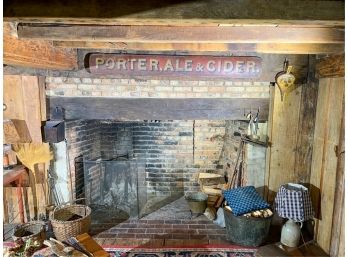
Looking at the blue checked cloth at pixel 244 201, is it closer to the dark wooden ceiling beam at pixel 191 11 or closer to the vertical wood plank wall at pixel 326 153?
the vertical wood plank wall at pixel 326 153

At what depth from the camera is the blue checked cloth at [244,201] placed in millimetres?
3590

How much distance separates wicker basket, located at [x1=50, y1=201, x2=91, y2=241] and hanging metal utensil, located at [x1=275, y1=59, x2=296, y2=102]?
3.11m

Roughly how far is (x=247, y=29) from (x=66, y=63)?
7.11 feet

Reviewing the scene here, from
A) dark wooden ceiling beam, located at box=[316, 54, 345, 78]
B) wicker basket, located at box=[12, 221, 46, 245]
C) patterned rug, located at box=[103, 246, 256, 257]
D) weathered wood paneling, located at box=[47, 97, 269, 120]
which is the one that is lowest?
patterned rug, located at box=[103, 246, 256, 257]

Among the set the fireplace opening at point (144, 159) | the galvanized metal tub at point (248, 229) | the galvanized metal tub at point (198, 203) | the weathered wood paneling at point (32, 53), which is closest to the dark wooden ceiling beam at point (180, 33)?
the weathered wood paneling at point (32, 53)

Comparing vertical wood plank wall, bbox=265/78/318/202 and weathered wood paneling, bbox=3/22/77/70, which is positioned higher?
weathered wood paneling, bbox=3/22/77/70

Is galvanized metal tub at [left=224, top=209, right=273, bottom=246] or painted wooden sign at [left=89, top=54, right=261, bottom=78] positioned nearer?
galvanized metal tub at [left=224, top=209, right=273, bottom=246]

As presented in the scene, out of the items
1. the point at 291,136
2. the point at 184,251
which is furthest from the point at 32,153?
the point at 291,136

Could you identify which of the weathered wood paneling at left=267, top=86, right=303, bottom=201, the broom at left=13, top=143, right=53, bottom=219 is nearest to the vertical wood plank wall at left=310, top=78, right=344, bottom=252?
the weathered wood paneling at left=267, top=86, right=303, bottom=201

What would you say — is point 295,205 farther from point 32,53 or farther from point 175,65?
point 32,53

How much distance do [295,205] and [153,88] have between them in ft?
7.66

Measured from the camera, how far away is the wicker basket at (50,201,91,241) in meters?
3.56

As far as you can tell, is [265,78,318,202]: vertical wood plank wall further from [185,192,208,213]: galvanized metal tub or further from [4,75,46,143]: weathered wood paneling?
[4,75,46,143]: weathered wood paneling

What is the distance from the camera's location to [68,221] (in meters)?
3.60
